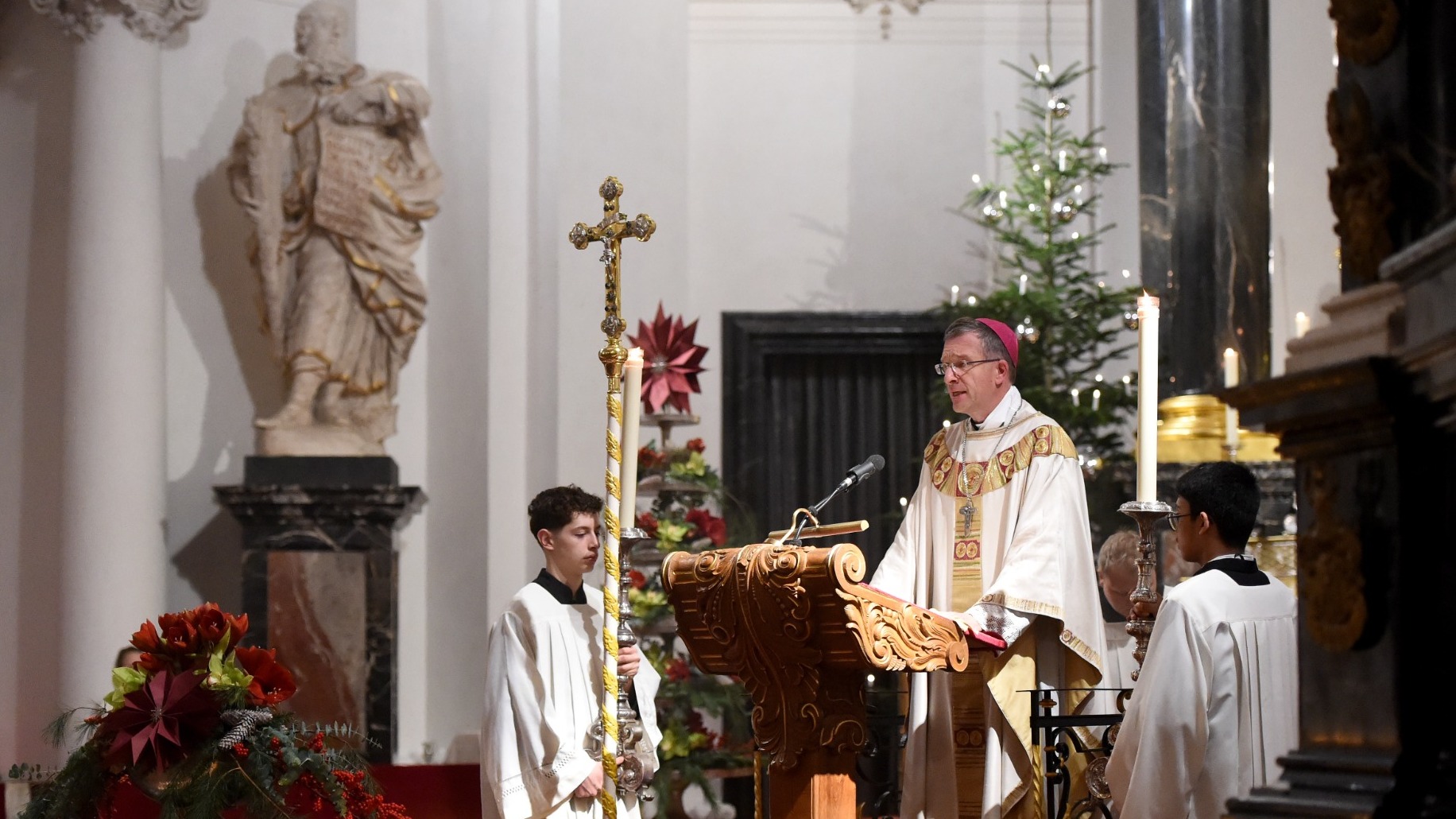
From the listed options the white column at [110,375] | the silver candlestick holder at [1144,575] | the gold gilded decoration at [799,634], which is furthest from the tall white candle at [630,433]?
the white column at [110,375]

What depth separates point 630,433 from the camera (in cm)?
459

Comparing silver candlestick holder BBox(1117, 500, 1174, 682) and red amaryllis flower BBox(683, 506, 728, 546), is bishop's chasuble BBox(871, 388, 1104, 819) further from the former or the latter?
red amaryllis flower BBox(683, 506, 728, 546)

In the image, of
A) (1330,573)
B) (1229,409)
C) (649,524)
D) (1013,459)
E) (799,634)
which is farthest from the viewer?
(649,524)

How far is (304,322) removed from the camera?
9.47 meters

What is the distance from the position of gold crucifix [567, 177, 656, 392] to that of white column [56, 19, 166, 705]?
526cm

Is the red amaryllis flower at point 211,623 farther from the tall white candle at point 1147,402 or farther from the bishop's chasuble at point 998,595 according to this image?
the tall white candle at point 1147,402

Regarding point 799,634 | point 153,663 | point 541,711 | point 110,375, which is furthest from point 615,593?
point 110,375

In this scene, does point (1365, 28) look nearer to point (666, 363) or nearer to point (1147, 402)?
point (1147, 402)

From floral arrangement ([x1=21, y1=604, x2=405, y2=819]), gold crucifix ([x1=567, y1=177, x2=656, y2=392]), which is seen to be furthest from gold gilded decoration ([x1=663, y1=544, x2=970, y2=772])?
floral arrangement ([x1=21, y1=604, x2=405, y2=819])

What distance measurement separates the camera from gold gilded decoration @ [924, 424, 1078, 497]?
519cm

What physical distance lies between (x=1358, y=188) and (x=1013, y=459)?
2369 millimetres

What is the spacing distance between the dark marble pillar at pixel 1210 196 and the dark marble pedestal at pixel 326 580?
14.4 feet

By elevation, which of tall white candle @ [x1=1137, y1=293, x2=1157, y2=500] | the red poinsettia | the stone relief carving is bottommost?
tall white candle @ [x1=1137, y1=293, x2=1157, y2=500]

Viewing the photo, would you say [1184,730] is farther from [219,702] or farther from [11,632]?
[11,632]
